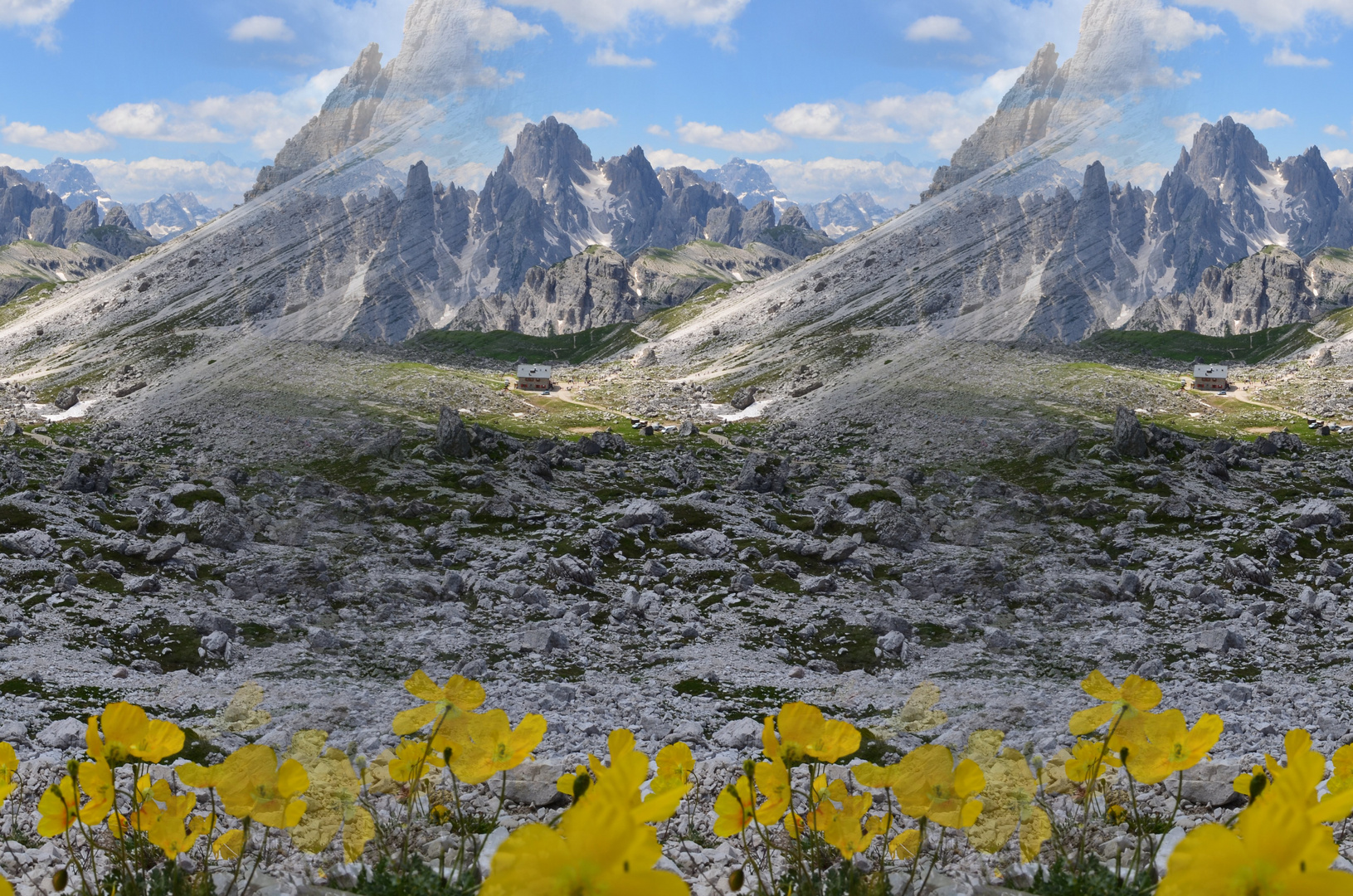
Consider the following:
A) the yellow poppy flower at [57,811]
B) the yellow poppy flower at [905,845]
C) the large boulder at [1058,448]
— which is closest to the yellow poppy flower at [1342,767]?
the yellow poppy flower at [905,845]

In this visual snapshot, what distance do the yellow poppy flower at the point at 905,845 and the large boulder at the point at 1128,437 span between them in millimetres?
45884

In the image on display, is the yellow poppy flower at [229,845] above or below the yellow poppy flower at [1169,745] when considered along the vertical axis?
below


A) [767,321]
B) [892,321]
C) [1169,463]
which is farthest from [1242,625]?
[767,321]

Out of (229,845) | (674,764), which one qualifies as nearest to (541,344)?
(229,845)

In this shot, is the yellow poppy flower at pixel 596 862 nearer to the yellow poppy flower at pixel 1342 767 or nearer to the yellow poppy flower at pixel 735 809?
the yellow poppy flower at pixel 735 809

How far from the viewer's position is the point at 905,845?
22.7 ft

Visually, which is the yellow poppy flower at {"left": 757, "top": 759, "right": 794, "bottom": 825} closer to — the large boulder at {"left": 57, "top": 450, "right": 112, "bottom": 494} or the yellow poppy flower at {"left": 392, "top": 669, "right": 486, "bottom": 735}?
the yellow poppy flower at {"left": 392, "top": 669, "right": 486, "bottom": 735}

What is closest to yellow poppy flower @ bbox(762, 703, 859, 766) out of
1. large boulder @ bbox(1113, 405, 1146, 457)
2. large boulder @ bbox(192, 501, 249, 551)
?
large boulder @ bbox(192, 501, 249, 551)

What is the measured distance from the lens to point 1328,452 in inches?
2251

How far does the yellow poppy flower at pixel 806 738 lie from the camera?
15.6 feet

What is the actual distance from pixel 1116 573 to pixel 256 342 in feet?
122

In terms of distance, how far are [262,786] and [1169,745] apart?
5.46 metres

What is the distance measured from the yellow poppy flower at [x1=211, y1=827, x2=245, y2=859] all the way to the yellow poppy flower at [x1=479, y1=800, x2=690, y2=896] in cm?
492

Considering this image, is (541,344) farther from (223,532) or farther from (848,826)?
(848,826)
